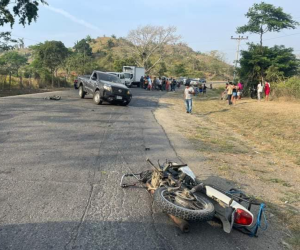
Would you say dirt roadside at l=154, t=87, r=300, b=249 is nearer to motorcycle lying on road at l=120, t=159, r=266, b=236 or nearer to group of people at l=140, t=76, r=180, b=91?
motorcycle lying on road at l=120, t=159, r=266, b=236

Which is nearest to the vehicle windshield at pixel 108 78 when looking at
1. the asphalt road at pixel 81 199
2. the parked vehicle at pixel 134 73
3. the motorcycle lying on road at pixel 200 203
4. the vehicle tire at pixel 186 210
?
the asphalt road at pixel 81 199

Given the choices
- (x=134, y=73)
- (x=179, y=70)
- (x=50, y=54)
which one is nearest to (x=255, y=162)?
(x=134, y=73)

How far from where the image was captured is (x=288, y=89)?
81.3ft

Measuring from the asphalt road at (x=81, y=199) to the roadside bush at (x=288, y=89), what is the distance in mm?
20164

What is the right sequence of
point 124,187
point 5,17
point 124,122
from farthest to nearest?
point 5,17
point 124,122
point 124,187

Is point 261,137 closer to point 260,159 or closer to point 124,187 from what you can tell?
point 260,159

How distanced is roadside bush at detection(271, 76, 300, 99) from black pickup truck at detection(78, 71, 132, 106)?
615 inches

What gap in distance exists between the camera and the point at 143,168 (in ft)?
18.9

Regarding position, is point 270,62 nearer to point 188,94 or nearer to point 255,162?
point 188,94

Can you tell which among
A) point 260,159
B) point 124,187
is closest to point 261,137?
point 260,159

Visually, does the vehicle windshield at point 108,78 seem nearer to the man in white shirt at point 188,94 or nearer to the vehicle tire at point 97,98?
the vehicle tire at point 97,98

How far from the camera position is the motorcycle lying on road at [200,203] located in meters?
3.48

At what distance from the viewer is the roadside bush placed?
24.2 metres

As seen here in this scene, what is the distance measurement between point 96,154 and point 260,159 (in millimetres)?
4328
